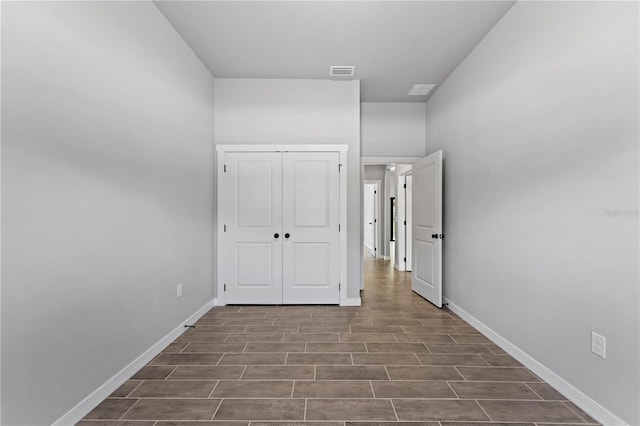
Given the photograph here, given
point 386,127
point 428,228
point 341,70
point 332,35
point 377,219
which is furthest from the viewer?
point 377,219

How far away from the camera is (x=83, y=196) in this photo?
1793 mm

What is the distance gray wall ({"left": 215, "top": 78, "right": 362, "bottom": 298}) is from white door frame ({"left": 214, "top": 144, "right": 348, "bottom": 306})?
102 millimetres

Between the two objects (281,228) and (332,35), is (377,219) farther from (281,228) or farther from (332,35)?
(332,35)

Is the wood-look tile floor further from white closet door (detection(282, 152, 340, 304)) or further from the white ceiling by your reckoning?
the white ceiling

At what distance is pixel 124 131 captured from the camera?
217 cm

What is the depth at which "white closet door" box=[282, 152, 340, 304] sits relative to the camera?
3.93 meters

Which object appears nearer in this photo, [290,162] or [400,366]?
[400,366]

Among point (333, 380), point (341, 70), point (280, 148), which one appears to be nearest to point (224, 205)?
point (280, 148)

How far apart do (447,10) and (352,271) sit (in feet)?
9.64

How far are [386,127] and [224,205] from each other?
2.69 m

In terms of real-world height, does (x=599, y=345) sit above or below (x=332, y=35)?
Answer: below

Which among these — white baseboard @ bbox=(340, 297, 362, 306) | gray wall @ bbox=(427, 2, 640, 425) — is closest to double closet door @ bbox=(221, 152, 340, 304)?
white baseboard @ bbox=(340, 297, 362, 306)

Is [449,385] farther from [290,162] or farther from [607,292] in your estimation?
[290,162]

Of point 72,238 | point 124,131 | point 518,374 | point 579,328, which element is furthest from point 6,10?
point 518,374
